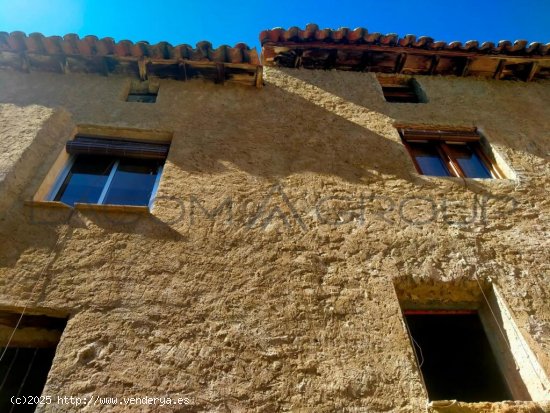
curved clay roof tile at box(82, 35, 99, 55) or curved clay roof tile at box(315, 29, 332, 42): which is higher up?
curved clay roof tile at box(315, 29, 332, 42)

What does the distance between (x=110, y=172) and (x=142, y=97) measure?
177 cm

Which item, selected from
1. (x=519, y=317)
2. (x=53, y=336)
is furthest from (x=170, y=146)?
(x=519, y=317)

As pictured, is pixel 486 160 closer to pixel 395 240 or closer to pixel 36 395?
pixel 395 240

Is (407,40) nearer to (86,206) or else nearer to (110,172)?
(110,172)

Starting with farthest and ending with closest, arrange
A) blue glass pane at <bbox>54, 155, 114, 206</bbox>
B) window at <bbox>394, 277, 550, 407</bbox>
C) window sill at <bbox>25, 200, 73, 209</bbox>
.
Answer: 1. blue glass pane at <bbox>54, 155, 114, 206</bbox>
2. window sill at <bbox>25, 200, 73, 209</bbox>
3. window at <bbox>394, 277, 550, 407</bbox>

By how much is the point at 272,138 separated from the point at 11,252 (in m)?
2.92

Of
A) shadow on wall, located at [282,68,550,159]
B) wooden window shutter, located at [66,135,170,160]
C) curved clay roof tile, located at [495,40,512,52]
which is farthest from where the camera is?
curved clay roof tile, located at [495,40,512,52]

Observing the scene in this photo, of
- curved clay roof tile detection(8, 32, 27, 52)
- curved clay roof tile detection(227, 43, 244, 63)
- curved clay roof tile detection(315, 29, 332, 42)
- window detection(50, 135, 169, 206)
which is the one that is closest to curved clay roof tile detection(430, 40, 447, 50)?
curved clay roof tile detection(315, 29, 332, 42)

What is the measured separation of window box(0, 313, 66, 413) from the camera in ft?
8.42

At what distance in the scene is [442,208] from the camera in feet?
12.6

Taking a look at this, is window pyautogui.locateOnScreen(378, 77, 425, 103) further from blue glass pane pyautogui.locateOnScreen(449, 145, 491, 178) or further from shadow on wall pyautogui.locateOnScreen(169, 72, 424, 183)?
blue glass pane pyautogui.locateOnScreen(449, 145, 491, 178)

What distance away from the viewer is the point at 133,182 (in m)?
4.11

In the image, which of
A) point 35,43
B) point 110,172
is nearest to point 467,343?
point 110,172

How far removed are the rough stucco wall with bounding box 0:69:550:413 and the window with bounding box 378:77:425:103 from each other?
1.28 metres
